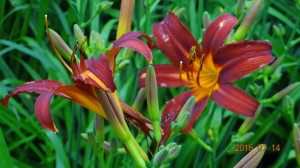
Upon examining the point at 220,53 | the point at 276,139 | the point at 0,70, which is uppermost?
the point at 220,53

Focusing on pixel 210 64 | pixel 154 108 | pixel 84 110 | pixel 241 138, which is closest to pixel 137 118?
pixel 154 108

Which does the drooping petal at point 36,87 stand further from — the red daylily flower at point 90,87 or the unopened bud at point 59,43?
the unopened bud at point 59,43

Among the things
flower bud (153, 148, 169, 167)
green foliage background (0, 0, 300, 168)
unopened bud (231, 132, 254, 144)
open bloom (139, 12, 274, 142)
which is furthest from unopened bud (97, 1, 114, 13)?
flower bud (153, 148, 169, 167)

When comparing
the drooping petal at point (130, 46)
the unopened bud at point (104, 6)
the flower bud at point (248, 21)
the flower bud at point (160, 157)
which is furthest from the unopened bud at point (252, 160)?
the unopened bud at point (104, 6)

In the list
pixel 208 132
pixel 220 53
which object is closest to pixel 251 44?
pixel 220 53

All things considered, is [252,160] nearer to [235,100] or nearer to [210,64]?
[235,100]

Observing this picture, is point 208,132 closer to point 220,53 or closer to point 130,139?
point 220,53

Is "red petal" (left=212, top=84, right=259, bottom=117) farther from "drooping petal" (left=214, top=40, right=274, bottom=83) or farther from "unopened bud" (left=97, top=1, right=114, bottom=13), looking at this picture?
"unopened bud" (left=97, top=1, right=114, bottom=13)
